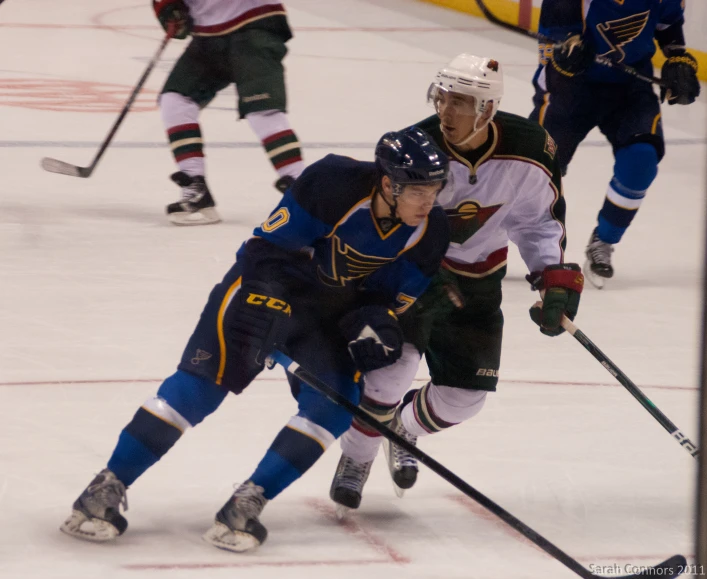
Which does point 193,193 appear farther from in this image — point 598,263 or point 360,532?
point 360,532

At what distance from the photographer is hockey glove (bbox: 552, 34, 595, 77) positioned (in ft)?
13.4

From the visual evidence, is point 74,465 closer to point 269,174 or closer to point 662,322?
point 662,322

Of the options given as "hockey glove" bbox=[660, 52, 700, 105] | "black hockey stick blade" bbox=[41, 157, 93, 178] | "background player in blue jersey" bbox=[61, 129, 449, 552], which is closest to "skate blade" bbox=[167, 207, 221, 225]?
"black hockey stick blade" bbox=[41, 157, 93, 178]

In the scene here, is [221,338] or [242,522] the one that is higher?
[221,338]

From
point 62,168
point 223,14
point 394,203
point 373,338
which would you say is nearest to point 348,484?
point 373,338

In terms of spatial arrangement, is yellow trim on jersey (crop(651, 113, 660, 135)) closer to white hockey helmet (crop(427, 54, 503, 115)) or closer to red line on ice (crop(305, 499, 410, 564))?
white hockey helmet (crop(427, 54, 503, 115))

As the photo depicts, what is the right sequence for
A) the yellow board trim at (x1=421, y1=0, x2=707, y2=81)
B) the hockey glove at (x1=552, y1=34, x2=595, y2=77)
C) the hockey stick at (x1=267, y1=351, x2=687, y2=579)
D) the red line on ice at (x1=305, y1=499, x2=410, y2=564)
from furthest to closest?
the yellow board trim at (x1=421, y1=0, x2=707, y2=81), the hockey glove at (x1=552, y1=34, x2=595, y2=77), the red line on ice at (x1=305, y1=499, x2=410, y2=564), the hockey stick at (x1=267, y1=351, x2=687, y2=579)

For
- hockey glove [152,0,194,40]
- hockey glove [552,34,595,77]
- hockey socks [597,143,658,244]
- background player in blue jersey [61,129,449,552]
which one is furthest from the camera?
hockey glove [152,0,194,40]

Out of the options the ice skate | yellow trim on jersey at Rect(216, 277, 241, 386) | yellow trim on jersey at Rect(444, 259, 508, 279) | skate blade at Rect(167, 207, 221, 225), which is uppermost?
yellow trim on jersey at Rect(216, 277, 241, 386)

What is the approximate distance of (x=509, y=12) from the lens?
29.7 ft

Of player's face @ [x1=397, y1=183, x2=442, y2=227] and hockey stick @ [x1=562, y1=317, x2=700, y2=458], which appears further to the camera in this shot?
hockey stick @ [x1=562, y1=317, x2=700, y2=458]

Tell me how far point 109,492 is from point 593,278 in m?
2.43

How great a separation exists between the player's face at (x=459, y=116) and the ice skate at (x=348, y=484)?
0.70 meters

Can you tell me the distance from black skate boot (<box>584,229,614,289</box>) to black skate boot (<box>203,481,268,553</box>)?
2.25 meters
